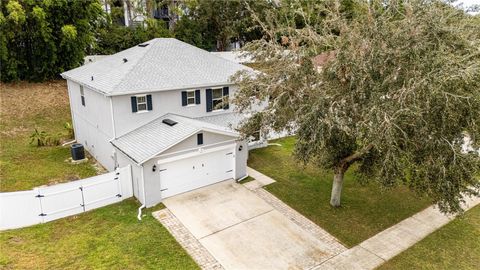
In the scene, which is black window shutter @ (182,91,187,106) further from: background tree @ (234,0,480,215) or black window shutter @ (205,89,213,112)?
background tree @ (234,0,480,215)

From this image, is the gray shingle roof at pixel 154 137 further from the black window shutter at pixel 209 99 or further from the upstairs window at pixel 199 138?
the black window shutter at pixel 209 99

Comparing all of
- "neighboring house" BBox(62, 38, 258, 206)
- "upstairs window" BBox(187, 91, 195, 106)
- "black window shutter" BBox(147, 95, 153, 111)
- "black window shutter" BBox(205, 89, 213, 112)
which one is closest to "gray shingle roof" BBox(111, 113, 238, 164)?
"neighboring house" BBox(62, 38, 258, 206)

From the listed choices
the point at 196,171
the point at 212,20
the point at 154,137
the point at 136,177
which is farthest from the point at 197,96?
the point at 212,20

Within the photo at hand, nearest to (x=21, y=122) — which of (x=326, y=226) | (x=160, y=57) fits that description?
(x=160, y=57)

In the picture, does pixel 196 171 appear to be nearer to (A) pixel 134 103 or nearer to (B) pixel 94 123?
(A) pixel 134 103

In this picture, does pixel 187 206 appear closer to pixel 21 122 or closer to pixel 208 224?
pixel 208 224

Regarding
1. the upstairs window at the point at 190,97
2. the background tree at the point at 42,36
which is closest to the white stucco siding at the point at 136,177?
the upstairs window at the point at 190,97

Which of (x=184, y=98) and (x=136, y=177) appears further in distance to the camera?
(x=184, y=98)
